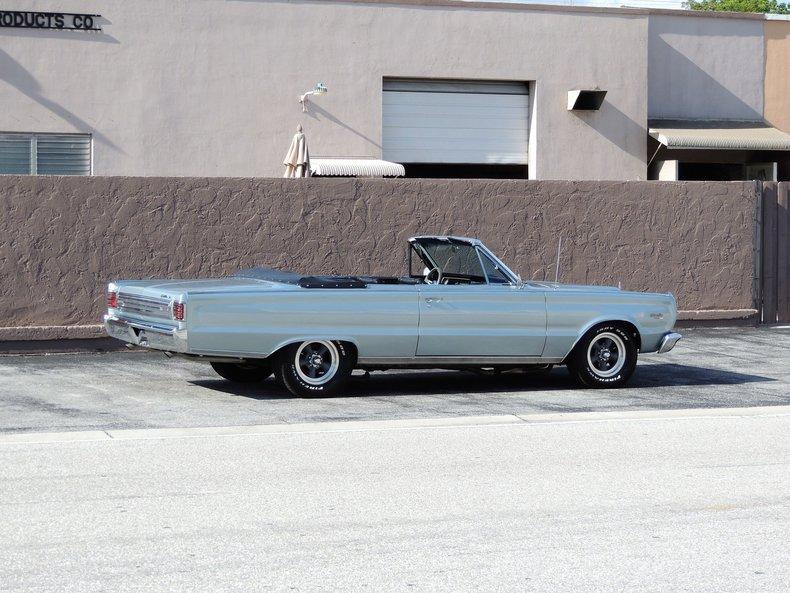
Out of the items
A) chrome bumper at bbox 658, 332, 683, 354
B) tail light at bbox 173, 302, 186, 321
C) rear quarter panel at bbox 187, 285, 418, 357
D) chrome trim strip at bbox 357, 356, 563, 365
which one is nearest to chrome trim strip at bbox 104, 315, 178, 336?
tail light at bbox 173, 302, 186, 321

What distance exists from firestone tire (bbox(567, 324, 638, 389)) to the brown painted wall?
14.2ft

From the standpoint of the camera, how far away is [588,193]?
17.6 m

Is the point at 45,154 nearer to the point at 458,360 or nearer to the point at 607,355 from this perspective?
the point at 458,360

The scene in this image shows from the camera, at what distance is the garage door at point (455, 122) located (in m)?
23.1

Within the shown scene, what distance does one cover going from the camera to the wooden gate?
1856 centimetres

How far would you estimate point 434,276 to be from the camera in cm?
1255

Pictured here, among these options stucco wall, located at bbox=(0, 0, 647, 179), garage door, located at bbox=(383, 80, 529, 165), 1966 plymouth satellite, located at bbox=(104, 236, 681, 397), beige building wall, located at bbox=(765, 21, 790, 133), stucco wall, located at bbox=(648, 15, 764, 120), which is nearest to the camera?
1966 plymouth satellite, located at bbox=(104, 236, 681, 397)

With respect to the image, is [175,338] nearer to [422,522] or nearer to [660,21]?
[422,522]

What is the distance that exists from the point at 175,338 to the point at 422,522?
4721 millimetres

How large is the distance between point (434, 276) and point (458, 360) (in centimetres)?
90

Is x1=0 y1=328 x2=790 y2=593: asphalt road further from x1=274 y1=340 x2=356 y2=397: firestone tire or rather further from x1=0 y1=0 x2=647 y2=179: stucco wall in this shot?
x1=0 y1=0 x2=647 y2=179: stucco wall

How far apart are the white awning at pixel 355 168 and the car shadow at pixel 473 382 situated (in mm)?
7720

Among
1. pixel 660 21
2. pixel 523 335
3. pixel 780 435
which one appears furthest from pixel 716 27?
pixel 780 435

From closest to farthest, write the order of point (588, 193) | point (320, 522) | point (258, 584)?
point (258, 584) < point (320, 522) < point (588, 193)
